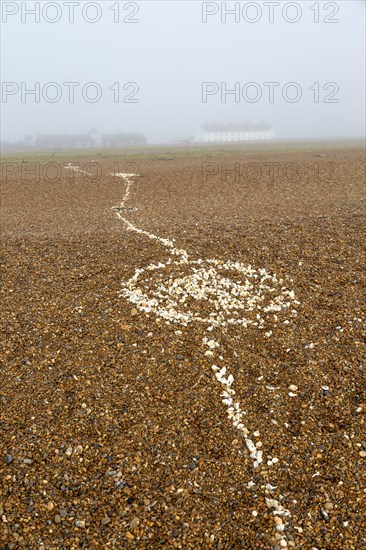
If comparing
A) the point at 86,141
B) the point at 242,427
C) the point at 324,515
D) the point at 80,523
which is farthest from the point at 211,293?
the point at 86,141

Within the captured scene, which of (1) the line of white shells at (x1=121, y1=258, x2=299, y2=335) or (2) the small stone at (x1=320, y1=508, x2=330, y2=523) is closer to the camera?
(2) the small stone at (x1=320, y1=508, x2=330, y2=523)

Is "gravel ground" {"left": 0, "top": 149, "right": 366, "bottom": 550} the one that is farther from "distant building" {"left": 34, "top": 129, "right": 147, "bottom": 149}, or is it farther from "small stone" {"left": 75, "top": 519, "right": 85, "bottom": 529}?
"distant building" {"left": 34, "top": 129, "right": 147, "bottom": 149}

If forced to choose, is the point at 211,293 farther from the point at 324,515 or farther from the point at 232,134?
the point at 232,134

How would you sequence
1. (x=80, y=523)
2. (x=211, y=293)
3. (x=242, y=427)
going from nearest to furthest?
(x=80, y=523)
(x=242, y=427)
(x=211, y=293)

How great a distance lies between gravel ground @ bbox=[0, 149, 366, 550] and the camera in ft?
17.4

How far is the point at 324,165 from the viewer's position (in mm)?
30812

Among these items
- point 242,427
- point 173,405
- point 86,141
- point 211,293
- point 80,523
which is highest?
point 86,141

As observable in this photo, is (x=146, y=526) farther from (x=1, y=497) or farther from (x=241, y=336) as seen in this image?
(x=241, y=336)

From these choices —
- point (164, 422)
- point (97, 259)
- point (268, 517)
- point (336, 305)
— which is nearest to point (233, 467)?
point (268, 517)

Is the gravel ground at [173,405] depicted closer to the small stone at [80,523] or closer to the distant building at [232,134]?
the small stone at [80,523]

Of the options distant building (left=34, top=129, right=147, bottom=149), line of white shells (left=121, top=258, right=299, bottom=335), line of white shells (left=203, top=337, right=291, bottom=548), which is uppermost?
distant building (left=34, top=129, right=147, bottom=149)

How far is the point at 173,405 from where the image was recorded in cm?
696

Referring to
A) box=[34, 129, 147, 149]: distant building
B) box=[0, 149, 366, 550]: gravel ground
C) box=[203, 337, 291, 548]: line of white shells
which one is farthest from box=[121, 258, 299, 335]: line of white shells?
box=[34, 129, 147, 149]: distant building

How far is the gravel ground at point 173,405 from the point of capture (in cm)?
531
